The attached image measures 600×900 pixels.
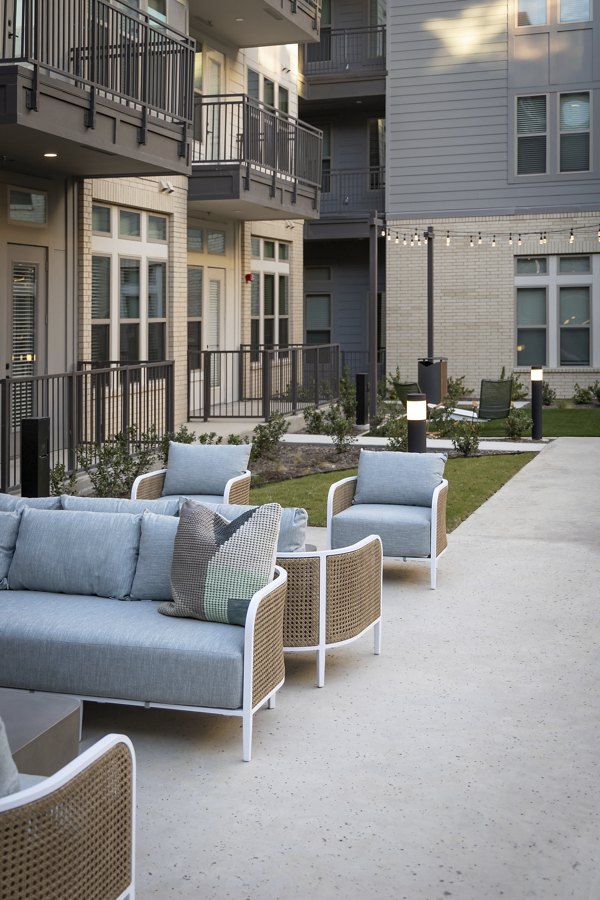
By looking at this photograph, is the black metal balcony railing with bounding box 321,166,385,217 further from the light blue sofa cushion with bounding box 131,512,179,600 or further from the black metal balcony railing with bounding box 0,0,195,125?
the light blue sofa cushion with bounding box 131,512,179,600

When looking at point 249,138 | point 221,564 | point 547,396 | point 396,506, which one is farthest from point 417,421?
point 547,396

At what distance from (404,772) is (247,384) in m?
17.1

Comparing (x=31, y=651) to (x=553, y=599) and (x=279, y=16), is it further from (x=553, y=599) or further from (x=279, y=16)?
(x=279, y=16)

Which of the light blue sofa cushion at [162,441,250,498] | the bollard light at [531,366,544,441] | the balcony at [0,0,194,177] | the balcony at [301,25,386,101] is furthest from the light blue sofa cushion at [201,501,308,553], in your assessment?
the balcony at [301,25,386,101]

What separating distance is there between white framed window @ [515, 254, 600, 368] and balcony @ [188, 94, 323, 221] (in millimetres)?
6852

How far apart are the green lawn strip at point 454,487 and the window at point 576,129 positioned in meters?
12.0

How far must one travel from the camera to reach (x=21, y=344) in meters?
13.9

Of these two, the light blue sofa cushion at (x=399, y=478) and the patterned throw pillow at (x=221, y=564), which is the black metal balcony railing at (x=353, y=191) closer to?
the light blue sofa cushion at (x=399, y=478)

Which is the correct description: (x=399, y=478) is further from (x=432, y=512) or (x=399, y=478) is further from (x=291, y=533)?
(x=291, y=533)

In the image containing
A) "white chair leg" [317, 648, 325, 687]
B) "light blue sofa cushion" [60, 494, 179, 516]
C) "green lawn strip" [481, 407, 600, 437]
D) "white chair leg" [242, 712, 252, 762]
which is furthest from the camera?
"green lawn strip" [481, 407, 600, 437]

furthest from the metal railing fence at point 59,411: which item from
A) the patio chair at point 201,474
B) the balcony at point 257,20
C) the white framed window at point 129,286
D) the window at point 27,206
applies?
the balcony at point 257,20

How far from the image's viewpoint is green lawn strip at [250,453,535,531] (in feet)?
39.2

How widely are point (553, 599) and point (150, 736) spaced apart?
3.67 meters

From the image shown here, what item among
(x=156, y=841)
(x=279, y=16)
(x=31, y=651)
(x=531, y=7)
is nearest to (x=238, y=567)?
(x=31, y=651)
